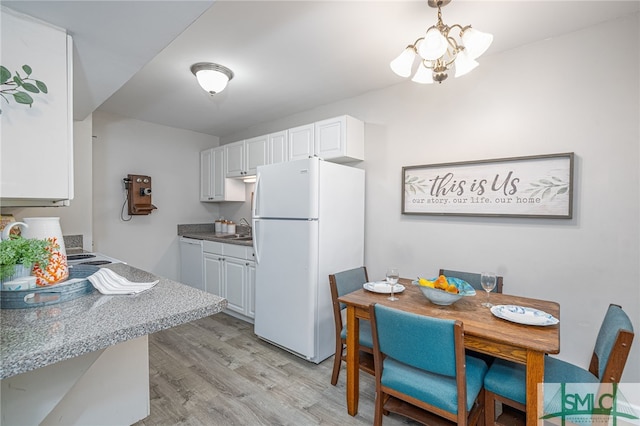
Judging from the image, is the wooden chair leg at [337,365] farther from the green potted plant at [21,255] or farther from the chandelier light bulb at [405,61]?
the chandelier light bulb at [405,61]

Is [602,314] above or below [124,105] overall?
below

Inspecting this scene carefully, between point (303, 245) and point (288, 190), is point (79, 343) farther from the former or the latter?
point (288, 190)

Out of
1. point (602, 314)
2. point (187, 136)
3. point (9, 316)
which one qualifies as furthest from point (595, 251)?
point (187, 136)

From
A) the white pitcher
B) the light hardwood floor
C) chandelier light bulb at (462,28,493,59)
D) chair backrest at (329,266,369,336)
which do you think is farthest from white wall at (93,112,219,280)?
chandelier light bulb at (462,28,493,59)

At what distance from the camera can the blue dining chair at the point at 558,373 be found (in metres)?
1.21

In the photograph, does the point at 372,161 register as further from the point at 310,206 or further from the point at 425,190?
the point at 310,206

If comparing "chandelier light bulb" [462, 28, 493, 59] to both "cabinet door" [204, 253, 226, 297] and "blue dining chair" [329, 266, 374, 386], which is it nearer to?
"blue dining chair" [329, 266, 374, 386]

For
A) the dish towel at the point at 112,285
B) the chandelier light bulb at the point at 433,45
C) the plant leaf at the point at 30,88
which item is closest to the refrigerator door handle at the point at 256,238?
the dish towel at the point at 112,285

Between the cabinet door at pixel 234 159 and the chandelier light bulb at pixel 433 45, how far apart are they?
272 cm

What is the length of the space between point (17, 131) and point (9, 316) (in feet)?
2.21

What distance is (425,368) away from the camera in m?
1.33

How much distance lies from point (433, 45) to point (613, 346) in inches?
60.8

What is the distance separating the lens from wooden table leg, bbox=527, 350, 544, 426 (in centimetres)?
124

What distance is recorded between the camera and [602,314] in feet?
6.20
